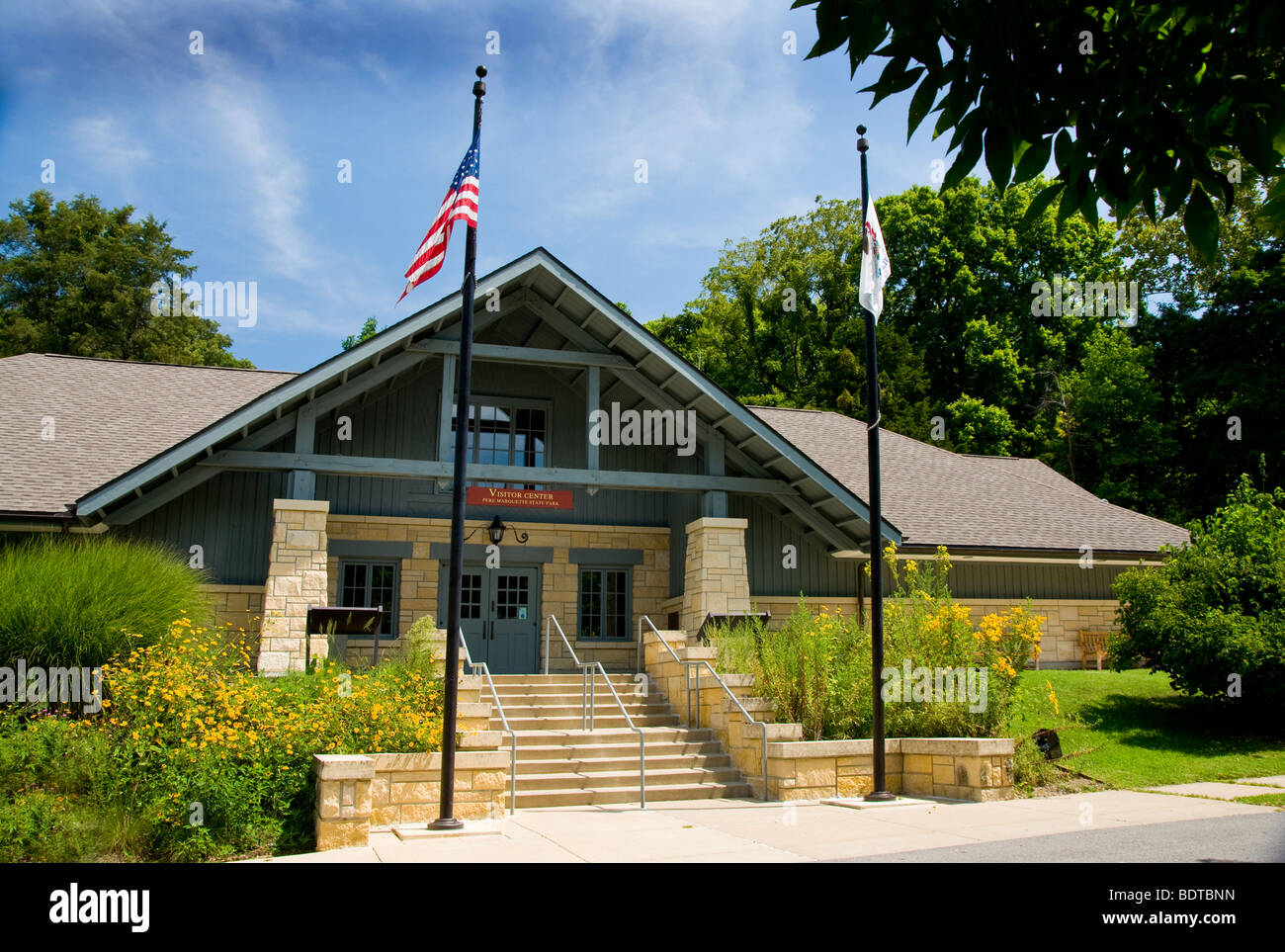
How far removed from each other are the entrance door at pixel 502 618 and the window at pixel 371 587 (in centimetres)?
119

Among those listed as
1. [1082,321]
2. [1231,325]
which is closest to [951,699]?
[1231,325]

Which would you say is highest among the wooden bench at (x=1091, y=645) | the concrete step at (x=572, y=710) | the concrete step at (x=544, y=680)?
the wooden bench at (x=1091, y=645)

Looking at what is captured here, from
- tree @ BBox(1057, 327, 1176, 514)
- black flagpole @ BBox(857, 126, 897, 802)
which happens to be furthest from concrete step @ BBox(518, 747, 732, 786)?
tree @ BBox(1057, 327, 1176, 514)

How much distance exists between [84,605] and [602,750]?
6.21 metres

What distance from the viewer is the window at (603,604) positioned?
57.8ft

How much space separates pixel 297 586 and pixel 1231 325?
2986cm

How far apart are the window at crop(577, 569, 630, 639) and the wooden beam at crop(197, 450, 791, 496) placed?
2.72m

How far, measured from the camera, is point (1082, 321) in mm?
38719

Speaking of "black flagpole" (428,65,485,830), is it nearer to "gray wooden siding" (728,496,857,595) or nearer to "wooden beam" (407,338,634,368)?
"wooden beam" (407,338,634,368)

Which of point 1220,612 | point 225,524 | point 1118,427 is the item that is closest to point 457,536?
point 225,524

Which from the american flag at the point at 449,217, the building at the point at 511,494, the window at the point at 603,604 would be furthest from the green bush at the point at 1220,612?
Answer: the american flag at the point at 449,217

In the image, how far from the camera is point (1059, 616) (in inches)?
749

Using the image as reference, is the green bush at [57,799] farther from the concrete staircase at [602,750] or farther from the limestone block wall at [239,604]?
the limestone block wall at [239,604]

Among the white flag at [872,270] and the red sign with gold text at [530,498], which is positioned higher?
the white flag at [872,270]
